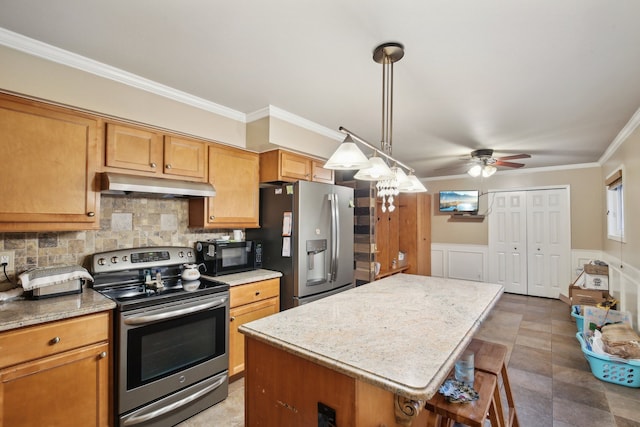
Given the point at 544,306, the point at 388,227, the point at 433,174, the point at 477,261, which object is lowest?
the point at 544,306

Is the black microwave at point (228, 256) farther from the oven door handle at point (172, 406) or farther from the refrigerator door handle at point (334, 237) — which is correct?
the oven door handle at point (172, 406)

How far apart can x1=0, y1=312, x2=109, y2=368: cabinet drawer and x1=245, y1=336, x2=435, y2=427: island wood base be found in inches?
40.5

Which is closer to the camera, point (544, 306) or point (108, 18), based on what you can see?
point (108, 18)

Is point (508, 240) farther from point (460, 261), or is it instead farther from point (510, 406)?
point (510, 406)

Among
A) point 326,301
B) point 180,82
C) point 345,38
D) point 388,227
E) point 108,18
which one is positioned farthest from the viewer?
point 388,227

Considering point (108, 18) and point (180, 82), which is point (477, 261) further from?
point (108, 18)

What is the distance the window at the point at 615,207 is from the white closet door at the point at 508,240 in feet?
4.41

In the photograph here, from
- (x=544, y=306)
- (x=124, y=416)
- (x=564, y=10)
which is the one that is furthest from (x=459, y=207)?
(x=124, y=416)

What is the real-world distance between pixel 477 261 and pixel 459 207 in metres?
1.11

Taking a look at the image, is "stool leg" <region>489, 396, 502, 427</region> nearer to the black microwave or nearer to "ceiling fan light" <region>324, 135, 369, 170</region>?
"ceiling fan light" <region>324, 135, 369, 170</region>

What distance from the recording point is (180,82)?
224 centimetres

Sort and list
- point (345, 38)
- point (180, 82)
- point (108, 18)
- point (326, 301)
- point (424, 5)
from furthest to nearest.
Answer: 1. point (180, 82)
2. point (326, 301)
3. point (345, 38)
4. point (108, 18)
5. point (424, 5)

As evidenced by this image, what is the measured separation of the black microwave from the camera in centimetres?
269

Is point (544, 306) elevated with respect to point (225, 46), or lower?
lower
